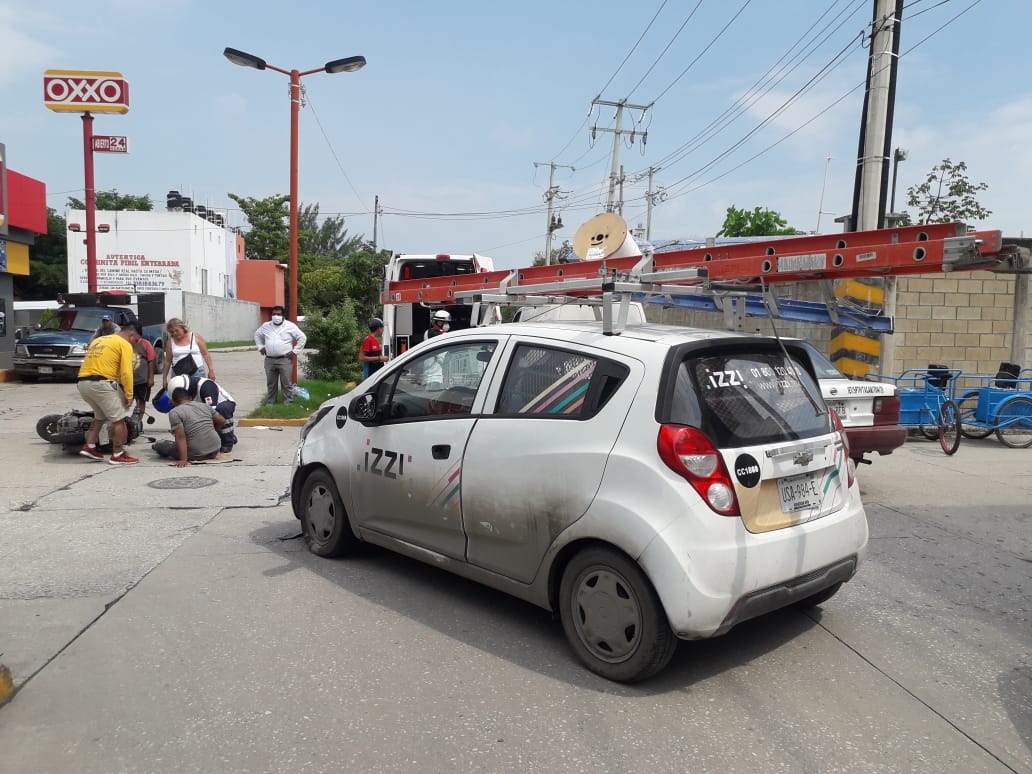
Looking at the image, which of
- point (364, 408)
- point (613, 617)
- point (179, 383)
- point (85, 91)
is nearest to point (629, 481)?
point (613, 617)

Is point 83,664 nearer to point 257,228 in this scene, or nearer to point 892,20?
point 892,20

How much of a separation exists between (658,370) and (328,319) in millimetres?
13858

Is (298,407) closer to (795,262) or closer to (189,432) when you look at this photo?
(189,432)

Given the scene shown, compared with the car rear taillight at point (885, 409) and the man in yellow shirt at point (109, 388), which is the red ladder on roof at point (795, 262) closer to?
the car rear taillight at point (885, 409)

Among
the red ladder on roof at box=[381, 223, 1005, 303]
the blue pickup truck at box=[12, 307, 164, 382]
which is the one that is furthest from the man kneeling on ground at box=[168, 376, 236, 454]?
the blue pickup truck at box=[12, 307, 164, 382]

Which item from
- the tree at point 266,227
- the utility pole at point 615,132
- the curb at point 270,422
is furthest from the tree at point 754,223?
the tree at point 266,227

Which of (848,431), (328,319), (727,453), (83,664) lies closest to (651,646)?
(727,453)

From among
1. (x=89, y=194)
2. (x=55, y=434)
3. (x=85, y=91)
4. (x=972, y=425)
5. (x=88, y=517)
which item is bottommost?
(x=88, y=517)

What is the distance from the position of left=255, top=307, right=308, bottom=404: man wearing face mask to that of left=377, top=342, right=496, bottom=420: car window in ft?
27.4

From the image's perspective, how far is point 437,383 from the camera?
498 centimetres

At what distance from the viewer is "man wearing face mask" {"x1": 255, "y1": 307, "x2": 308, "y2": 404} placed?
1313cm

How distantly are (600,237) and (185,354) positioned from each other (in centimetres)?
668

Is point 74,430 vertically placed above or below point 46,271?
below

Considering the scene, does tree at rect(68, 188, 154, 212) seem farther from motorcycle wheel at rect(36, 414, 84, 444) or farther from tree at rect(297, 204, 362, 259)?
motorcycle wheel at rect(36, 414, 84, 444)
